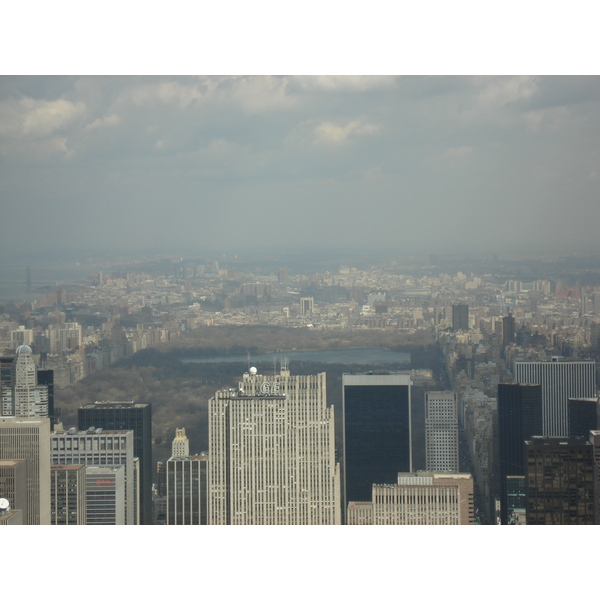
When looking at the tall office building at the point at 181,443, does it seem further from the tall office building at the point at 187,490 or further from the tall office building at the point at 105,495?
the tall office building at the point at 105,495

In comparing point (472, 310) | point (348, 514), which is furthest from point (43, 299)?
point (472, 310)

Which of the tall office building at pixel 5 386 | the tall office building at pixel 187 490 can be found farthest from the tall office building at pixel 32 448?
the tall office building at pixel 187 490

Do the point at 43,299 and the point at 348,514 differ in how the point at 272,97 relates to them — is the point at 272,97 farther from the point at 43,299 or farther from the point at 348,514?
the point at 348,514

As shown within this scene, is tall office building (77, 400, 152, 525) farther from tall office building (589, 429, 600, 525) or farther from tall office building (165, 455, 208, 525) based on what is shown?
tall office building (589, 429, 600, 525)

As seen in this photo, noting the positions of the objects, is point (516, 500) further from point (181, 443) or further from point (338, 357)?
point (181, 443)

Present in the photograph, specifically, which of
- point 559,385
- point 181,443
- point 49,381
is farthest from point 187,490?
point 559,385
